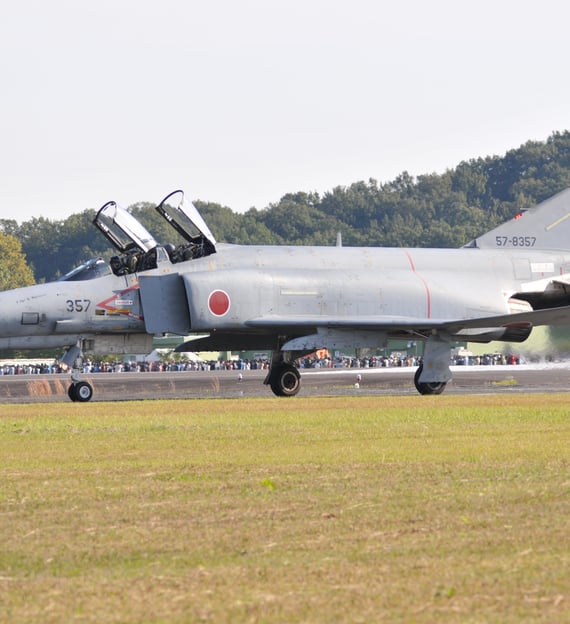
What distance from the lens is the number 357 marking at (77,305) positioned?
2447 cm

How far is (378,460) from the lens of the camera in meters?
11.7

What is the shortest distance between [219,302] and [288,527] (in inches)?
675

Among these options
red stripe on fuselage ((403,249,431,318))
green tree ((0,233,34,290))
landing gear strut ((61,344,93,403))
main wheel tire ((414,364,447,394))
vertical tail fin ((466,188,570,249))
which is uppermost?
green tree ((0,233,34,290))

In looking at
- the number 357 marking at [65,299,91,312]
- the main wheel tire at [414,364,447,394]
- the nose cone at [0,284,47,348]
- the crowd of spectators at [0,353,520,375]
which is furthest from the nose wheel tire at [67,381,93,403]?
the crowd of spectators at [0,353,520,375]

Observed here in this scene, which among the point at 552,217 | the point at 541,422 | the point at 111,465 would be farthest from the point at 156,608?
the point at 552,217

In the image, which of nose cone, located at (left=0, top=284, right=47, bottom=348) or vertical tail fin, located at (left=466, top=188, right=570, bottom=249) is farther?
vertical tail fin, located at (left=466, top=188, right=570, bottom=249)

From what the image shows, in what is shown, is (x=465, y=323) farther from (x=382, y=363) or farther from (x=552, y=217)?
(x=382, y=363)

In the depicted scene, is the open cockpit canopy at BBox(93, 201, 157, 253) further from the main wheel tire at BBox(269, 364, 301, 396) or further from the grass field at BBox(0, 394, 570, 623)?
the grass field at BBox(0, 394, 570, 623)

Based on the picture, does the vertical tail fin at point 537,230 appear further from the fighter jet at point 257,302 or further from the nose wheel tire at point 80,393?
the nose wheel tire at point 80,393

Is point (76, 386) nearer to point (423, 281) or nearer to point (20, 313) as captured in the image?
point (20, 313)

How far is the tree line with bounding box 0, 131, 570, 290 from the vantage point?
149250 mm

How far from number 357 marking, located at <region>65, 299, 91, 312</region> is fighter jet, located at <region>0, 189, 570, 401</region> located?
0.07 feet

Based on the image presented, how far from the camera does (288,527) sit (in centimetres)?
791

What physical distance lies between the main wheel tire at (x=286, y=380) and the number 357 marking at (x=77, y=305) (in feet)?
15.2
